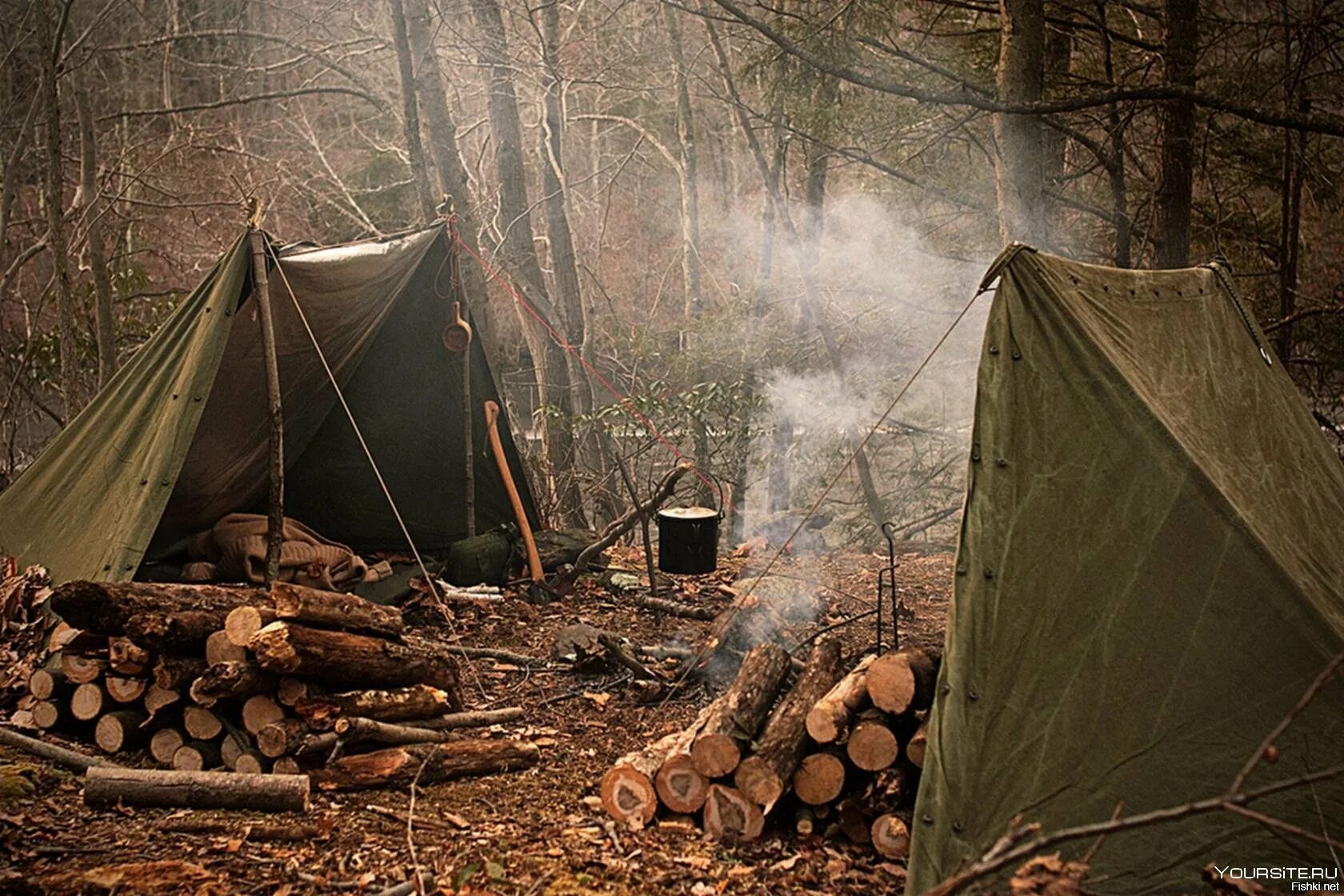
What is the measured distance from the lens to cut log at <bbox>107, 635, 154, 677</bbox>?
11.6ft

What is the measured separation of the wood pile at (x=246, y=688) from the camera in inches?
136

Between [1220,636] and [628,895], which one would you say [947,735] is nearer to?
[1220,636]

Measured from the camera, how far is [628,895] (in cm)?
286

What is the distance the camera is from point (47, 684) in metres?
3.73


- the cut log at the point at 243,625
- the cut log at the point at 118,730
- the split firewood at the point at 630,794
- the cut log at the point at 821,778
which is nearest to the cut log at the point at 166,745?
the cut log at the point at 118,730

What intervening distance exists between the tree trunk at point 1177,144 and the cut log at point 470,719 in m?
4.17

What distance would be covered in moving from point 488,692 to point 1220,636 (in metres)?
2.99

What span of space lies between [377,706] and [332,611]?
0.37 meters

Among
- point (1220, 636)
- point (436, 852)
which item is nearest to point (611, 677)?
point (436, 852)

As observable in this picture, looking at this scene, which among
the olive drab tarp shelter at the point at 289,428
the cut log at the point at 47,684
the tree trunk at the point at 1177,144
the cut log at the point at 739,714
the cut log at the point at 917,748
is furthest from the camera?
the tree trunk at the point at 1177,144

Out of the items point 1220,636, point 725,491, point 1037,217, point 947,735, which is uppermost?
point 1037,217

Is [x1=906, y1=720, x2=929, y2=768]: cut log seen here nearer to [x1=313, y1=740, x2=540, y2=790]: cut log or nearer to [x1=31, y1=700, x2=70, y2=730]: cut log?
[x1=313, y1=740, x2=540, y2=790]: cut log

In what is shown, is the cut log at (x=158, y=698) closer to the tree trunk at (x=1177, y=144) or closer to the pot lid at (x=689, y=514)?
the pot lid at (x=689, y=514)

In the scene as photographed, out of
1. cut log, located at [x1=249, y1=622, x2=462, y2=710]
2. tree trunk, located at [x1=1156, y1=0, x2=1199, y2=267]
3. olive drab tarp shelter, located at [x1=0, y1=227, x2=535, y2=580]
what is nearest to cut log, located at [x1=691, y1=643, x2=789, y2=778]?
cut log, located at [x1=249, y1=622, x2=462, y2=710]
